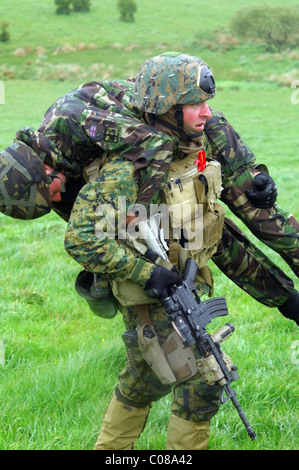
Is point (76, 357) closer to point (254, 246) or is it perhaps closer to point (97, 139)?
point (254, 246)

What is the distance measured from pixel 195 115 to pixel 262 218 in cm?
90

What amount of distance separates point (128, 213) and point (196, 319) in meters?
0.66

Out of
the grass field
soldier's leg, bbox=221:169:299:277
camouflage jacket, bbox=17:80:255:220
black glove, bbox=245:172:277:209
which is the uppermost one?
camouflage jacket, bbox=17:80:255:220

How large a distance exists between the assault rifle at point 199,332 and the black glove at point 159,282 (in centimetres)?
2

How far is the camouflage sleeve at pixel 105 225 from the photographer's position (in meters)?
3.39

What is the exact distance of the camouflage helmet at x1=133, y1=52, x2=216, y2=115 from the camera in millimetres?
3533

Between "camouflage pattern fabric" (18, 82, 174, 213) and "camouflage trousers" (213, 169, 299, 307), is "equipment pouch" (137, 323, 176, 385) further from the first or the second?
"camouflage trousers" (213, 169, 299, 307)

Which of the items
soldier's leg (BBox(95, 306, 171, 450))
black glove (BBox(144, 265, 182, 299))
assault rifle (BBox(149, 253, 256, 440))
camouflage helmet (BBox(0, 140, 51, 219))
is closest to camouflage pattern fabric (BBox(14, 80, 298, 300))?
camouflage helmet (BBox(0, 140, 51, 219))

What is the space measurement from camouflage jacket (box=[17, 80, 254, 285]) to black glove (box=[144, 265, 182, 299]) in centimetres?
4

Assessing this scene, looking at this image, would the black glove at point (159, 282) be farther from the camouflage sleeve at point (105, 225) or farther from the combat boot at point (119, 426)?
the combat boot at point (119, 426)

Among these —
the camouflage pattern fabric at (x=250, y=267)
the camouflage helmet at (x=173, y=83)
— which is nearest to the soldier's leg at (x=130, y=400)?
the camouflage pattern fabric at (x=250, y=267)

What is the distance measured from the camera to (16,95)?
25391 millimetres

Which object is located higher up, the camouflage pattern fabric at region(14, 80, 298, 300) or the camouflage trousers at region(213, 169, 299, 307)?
the camouflage pattern fabric at region(14, 80, 298, 300)

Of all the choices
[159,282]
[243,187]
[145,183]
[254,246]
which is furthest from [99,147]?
[254,246]
